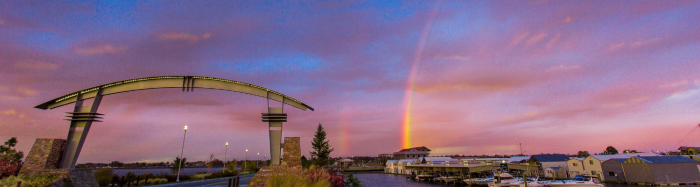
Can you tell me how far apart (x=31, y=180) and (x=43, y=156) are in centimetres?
165

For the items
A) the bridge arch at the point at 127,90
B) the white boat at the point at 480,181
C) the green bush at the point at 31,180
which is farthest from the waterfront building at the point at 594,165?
the green bush at the point at 31,180

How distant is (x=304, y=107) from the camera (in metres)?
16.4

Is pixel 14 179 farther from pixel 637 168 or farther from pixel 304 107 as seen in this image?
pixel 637 168

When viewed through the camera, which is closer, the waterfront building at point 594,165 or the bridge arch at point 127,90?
the bridge arch at point 127,90

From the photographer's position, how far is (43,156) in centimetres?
1459

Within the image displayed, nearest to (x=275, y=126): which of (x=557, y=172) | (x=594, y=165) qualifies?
(x=594, y=165)

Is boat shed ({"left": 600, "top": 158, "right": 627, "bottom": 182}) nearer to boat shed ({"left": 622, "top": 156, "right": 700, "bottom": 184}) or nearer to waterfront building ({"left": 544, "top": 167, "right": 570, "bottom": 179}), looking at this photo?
boat shed ({"left": 622, "top": 156, "right": 700, "bottom": 184})

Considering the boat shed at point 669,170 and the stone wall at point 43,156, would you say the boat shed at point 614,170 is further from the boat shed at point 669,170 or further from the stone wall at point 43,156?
the stone wall at point 43,156

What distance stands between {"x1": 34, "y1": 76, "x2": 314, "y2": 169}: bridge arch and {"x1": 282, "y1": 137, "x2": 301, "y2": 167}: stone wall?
1.20 metres

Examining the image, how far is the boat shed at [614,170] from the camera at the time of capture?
144 ft

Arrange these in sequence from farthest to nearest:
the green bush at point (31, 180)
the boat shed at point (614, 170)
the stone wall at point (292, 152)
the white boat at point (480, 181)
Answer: the white boat at point (480, 181) < the boat shed at point (614, 170) < the stone wall at point (292, 152) < the green bush at point (31, 180)

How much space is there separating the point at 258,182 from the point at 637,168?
2137 inches

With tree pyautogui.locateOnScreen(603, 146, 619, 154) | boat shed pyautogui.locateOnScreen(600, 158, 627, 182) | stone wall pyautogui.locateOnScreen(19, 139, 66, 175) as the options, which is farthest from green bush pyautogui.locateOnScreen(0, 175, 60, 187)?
tree pyautogui.locateOnScreen(603, 146, 619, 154)

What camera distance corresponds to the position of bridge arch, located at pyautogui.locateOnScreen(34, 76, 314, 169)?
15711mm
